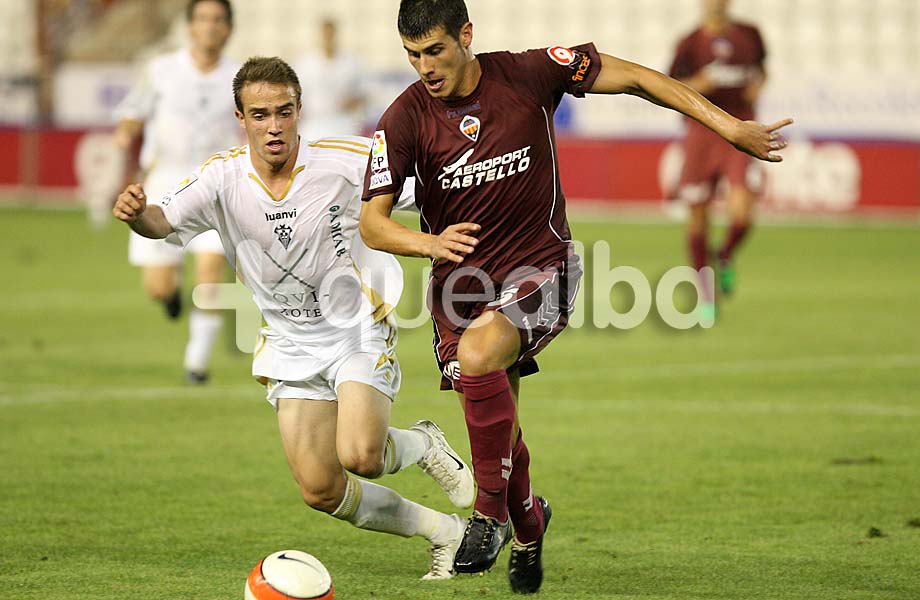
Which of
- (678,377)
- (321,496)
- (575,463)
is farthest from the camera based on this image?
(678,377)

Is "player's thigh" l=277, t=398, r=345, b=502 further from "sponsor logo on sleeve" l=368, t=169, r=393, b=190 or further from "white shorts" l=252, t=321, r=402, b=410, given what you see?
"sponsor logo on sleeve" l=368, t=169, r=393, b=190

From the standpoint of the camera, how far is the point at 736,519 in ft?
20.0

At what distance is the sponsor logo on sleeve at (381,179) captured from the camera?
4.93 metres

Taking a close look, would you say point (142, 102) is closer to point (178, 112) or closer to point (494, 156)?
point (178, 112)

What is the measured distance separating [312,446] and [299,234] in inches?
30.7

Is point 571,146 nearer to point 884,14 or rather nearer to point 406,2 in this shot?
point 884,14

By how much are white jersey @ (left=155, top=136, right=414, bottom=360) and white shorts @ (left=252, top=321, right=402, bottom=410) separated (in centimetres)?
3

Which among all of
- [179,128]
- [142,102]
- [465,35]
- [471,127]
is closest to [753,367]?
[179,128]

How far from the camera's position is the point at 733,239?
12.6 metres

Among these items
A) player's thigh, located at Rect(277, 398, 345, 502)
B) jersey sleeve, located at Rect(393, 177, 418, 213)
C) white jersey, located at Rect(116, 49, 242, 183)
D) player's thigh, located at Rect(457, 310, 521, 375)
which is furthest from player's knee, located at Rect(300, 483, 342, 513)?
white jersey, located at Rect(116, 49, 242, 183)

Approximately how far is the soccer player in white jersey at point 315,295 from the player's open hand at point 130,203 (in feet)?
0.31

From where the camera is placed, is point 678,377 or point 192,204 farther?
point 678,377

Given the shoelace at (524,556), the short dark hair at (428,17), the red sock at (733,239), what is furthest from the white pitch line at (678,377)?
the short dark hair at (428,17)

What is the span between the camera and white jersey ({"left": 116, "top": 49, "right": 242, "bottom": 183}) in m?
9.83
